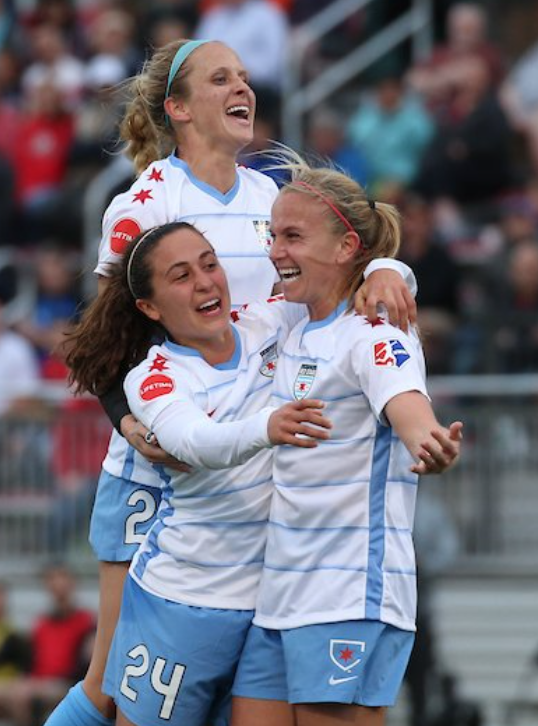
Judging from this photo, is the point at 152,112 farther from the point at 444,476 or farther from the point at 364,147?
the point at 364,147

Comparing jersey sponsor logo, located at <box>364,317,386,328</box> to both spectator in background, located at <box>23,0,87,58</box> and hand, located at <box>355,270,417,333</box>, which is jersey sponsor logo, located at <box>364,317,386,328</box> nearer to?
hand, located at <box>355,270,417,333</box>

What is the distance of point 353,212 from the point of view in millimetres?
4746

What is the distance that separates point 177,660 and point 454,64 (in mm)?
7373

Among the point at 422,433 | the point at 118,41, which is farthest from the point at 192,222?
the point at 118,41

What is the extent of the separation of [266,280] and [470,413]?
4494mm

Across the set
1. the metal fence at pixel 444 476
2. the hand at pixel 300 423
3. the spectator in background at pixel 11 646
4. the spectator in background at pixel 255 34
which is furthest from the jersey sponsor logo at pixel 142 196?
the spectator in background at pixel 255 34

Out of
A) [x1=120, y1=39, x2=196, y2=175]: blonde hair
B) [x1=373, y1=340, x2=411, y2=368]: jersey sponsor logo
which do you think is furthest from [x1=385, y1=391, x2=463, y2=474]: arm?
[x1=120, y1=39, x2=196, y2=175]: blonde hair

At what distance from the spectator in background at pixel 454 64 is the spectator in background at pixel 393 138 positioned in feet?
0.48

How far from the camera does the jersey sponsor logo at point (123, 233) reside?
502 cm

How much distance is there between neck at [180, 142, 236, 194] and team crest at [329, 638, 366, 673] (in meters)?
1.33

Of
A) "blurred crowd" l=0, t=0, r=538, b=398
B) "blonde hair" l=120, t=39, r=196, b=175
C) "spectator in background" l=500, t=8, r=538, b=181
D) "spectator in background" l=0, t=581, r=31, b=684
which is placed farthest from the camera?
"spectator in background" l=500, t=8, r=538, b=181

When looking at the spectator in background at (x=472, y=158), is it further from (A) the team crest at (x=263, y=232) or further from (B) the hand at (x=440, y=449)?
(B) the hand at (x=440, y=449)

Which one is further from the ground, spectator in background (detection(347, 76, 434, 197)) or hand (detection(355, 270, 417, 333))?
spectator in background (detection(347, 76, 434, 197))

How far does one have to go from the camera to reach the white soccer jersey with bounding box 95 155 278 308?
5.04 meters
